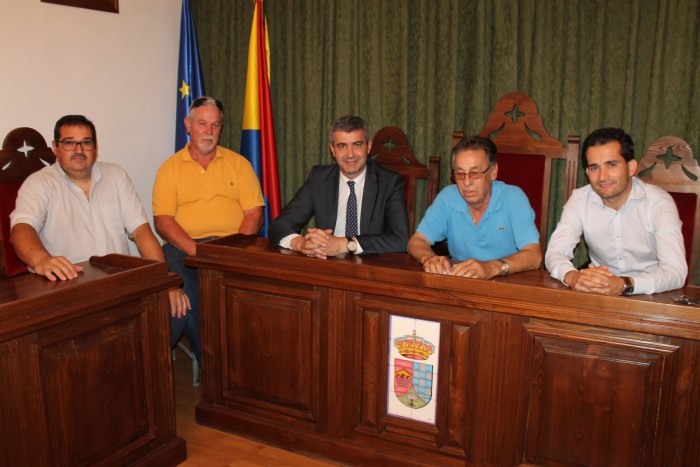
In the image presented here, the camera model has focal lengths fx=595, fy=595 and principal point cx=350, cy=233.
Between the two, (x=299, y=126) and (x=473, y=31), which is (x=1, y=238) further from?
(x=473, y=31)

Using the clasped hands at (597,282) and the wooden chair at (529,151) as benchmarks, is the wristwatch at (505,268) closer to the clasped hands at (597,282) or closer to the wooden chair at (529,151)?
the clasped hands at (597,282)

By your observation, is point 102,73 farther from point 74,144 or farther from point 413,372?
point 413,372

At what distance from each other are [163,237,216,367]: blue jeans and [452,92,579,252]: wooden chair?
5.61 ft

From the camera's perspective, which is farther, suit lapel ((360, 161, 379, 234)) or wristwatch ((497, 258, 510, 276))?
suit lapel ((360, 161, 379, 234))

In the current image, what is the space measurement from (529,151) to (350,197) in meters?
0.98

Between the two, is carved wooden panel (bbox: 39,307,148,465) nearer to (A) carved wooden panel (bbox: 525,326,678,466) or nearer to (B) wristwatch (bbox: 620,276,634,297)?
(A) carved wooden panel (bbox: 525,326,678,466)

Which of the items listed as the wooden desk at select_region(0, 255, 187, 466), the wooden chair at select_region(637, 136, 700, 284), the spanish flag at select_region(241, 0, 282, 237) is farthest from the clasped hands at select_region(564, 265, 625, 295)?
the spanish flag at select_region(241, 0, 282, 237)

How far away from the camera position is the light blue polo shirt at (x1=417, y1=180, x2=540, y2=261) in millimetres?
2406

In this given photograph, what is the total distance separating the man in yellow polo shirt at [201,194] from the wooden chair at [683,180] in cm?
204

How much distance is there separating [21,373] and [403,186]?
1738 millimetres

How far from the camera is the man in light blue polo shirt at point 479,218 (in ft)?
7.64

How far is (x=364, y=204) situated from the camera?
9.12 feet

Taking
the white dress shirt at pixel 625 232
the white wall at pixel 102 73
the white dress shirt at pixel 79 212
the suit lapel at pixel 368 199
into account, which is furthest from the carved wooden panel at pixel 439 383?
the white wall at pixel 102 73

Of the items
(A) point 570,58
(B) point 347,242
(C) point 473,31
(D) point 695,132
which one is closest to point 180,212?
(B) point 347,242
